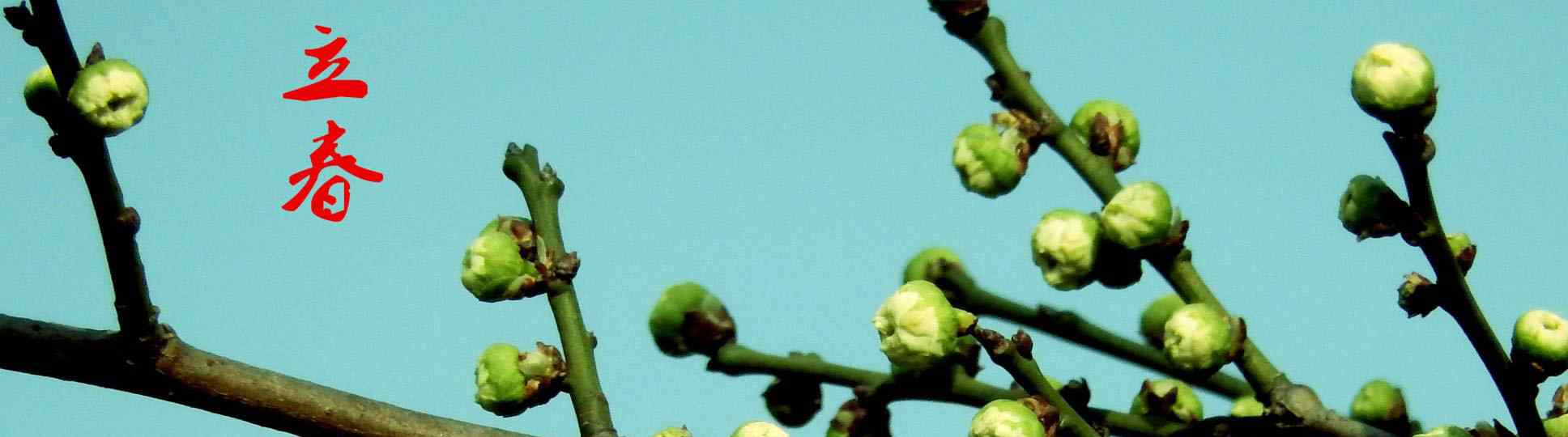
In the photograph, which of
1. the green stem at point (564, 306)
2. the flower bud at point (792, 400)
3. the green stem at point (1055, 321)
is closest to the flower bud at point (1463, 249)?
the green stem at point (1055, 321)

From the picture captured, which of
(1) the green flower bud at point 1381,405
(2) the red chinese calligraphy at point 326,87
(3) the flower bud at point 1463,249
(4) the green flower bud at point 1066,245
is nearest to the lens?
(4) the green flower bud at point 1066,245

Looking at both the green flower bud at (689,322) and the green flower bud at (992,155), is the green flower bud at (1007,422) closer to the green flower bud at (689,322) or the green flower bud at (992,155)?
the green flower bud at (992,155)

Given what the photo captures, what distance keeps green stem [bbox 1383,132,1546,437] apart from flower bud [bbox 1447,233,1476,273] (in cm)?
20

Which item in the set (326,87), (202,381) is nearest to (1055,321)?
(202,381)

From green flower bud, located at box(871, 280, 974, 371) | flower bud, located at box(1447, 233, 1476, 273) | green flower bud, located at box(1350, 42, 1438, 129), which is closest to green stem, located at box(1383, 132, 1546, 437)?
green flower bud, located at box(1350, 42, 1438, 129)

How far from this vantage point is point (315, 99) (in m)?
3.95

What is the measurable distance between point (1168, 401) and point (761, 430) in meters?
0.50

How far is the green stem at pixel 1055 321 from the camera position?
2158 millimetres

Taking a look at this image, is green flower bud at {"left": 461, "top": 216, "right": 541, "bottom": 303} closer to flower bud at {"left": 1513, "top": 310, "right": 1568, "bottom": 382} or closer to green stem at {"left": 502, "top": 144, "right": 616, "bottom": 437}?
green stem at {"left": 502, "top": 144, "right": 616, "bottom": 437}

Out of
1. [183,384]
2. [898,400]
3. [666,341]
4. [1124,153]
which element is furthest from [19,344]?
[1124,153]

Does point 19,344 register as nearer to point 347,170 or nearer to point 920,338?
point 920,338

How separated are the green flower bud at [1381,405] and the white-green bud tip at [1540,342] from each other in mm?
297

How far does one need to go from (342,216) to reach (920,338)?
1920mm

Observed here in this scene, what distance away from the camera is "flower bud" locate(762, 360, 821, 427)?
228 centimetres
